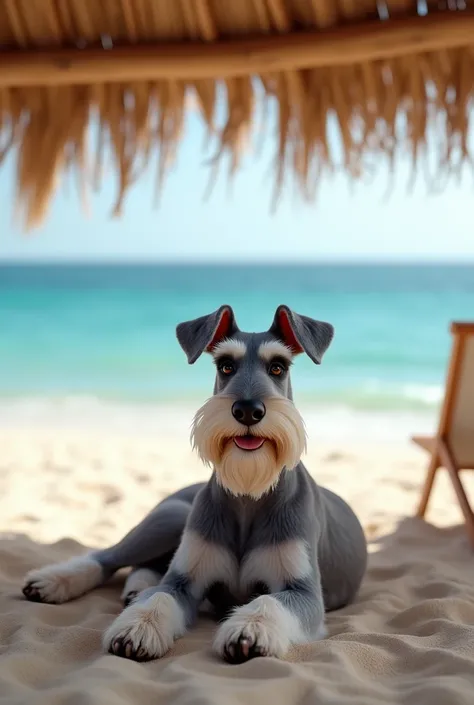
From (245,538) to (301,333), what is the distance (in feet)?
2.33

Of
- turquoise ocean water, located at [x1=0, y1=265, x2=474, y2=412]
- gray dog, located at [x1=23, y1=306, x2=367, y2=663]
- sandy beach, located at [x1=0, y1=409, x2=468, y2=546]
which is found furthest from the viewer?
turquoise ocean water, located at [x1=0, y1=265, x2=474, y2=412]

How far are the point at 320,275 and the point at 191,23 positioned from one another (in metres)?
35.8

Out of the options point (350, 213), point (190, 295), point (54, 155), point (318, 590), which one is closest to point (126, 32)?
point (54, 155)

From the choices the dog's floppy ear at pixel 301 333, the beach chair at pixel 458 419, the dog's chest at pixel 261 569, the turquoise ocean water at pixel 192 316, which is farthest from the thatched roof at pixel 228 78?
the turquoise ocean water at pixel 192 316

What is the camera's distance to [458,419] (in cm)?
448

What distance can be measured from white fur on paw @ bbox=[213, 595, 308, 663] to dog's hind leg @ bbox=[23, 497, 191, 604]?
796mm

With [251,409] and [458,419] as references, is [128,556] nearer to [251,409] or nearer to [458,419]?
[251,409]

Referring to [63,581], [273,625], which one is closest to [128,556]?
[63,581]

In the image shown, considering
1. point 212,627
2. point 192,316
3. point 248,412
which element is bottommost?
point 212,627

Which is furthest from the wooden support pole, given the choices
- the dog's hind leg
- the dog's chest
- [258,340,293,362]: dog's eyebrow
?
the dog's chest

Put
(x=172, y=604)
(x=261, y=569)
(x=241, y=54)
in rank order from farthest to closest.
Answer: (x=241, y=54) → (x=261, y=569) → (x=172, y=604)

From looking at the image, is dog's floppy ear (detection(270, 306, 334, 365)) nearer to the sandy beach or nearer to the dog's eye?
the dog's eye

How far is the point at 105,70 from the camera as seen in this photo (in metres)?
4.17

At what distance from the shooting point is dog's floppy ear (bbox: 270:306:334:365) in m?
2.55
